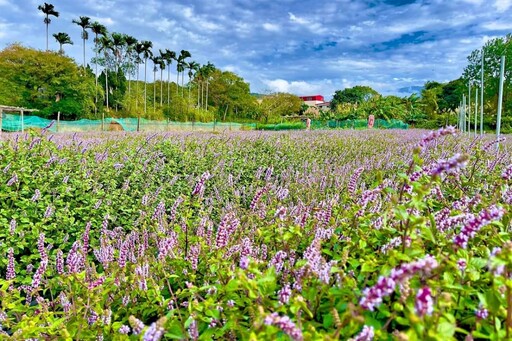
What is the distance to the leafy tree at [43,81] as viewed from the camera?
51.5 m

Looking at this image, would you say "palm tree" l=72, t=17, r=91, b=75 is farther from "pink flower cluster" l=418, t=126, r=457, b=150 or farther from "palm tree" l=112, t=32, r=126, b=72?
"pink flower cluster" l=418, t=126, r=457, b=150

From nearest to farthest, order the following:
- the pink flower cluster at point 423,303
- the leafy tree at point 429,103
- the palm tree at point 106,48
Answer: the pink flower cluster at point 423,303, the leafy tree at point 429,103, the palm tree at point 106,48

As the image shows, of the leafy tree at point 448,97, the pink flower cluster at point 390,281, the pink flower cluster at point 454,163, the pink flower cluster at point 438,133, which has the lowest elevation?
the pink flower cluster at point 390,281

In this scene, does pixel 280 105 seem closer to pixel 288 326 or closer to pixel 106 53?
pixel 106 53

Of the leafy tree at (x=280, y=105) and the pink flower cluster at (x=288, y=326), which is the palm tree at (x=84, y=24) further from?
the pink flower cluster at (x=288, y=326)

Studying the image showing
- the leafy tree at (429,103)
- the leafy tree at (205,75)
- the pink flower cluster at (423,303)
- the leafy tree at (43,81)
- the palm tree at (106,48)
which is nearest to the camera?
the pink flower cluster at (423,303)

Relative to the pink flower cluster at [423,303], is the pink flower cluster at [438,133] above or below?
above

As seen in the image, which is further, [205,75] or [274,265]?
[205,75]

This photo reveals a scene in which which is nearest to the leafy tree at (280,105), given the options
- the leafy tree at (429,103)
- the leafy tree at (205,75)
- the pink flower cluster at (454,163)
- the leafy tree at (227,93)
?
the leafy tree at (227,93)

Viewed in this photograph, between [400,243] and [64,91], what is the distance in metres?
58.7

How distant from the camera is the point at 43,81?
53156 millimetres

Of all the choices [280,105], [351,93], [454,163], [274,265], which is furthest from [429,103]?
[454,163]

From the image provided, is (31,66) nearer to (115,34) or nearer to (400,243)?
(115,34)

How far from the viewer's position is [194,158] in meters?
6.48
